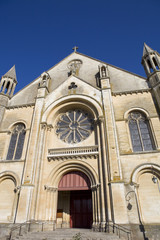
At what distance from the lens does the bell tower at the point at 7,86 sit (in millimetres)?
15994

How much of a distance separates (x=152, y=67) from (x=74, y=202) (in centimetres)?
1280

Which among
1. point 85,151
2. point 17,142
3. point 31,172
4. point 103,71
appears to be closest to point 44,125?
point 17,142

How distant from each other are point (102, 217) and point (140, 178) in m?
3.28

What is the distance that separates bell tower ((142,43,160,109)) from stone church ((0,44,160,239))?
0.09 m

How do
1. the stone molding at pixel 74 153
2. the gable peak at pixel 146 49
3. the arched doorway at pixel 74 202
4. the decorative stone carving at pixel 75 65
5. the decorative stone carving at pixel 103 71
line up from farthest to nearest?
1. the decorative stone carving at pixel 75 65
2. the gable peak at pixel 146 49
3. the decorative stone carving at pixel 103 71
4. the stone molding at pixel 74 153
5. the arched doorway at pixel 74 202

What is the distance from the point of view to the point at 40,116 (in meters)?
14.2

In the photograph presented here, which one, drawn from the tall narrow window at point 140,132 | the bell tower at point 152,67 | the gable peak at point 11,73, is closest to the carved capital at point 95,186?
the tall narrow window at point 140,132

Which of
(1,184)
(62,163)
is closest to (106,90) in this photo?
(62,163)

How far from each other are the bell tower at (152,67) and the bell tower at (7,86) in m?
13.3

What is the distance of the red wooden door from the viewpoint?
11859mm

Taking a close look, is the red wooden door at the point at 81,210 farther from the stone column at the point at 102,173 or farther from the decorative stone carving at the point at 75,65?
the decorative stone carving at the point at 75,65

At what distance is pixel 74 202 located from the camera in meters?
12.5

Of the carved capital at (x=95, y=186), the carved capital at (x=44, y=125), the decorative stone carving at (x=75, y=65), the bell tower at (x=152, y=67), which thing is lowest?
the carved capital at (x=95, y=186)

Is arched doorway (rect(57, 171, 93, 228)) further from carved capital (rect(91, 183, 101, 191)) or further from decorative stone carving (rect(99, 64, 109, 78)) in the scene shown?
decorative stone carving (rect(99, 64, 109, 78))
